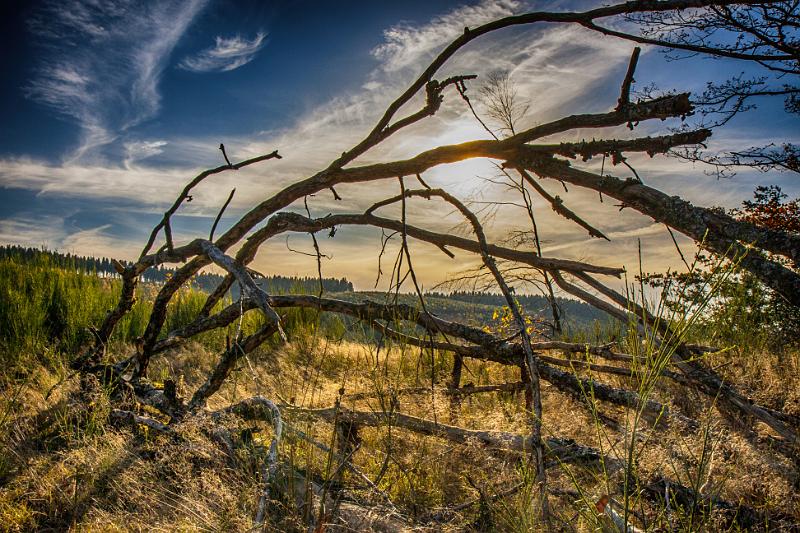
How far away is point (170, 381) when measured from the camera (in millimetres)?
2830

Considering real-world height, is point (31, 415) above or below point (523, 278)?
below

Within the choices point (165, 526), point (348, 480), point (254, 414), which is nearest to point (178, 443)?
point (254, 414)

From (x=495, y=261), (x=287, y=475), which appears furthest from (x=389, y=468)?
(x=495, y=261)

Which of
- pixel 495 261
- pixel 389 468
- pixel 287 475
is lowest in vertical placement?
pixel 389 468

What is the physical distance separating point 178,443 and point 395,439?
144 centimetres

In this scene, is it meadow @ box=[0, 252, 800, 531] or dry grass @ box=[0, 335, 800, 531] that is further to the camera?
dry grass @ box=[0, 335, 800, 531]

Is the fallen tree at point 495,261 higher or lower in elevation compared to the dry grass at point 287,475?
higher

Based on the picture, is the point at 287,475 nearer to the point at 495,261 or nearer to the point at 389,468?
the point at 389,468

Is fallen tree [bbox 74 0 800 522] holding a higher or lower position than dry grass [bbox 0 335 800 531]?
higher

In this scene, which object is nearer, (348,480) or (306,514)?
(306,514)

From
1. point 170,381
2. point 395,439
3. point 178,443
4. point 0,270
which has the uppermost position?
point 0,270

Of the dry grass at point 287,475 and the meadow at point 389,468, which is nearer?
the meadow at point 389,468

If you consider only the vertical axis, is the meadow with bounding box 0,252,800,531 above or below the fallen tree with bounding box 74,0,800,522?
below

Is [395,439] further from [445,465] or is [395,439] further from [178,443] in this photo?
[178,443]
